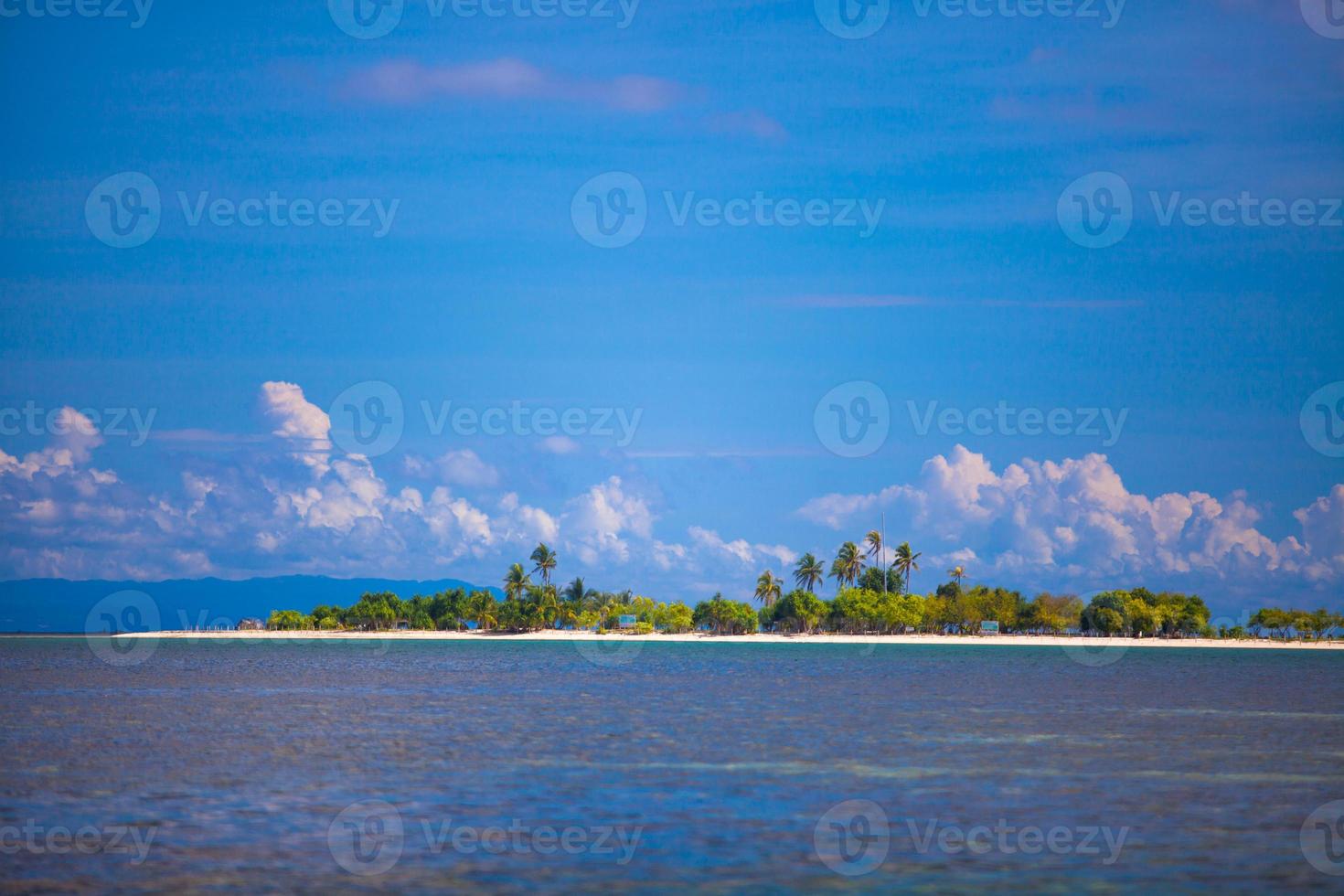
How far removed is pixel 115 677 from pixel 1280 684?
96.8m

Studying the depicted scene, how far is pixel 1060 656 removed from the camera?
581 ft

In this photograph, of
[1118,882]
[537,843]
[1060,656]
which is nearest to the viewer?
[1118,882]

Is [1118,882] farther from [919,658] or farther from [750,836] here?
[919,658]

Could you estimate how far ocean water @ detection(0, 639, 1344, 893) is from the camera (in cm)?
2806

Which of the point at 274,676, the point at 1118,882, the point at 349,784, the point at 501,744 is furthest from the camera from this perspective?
the point at 274,676

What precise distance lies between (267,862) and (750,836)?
11.2 meters

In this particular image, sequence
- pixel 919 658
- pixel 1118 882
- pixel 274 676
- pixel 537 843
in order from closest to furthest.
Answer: pixel 1118 882 < pixel 537 843 < pixel 274 676 < pixel 919 658

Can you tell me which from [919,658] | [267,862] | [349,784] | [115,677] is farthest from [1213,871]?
[919,658]

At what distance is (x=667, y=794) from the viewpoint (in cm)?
3809

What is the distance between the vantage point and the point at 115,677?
10938 cm

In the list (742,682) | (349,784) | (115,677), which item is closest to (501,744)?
(349,784)

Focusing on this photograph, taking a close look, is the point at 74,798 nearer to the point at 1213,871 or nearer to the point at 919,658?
the point at 1213,871

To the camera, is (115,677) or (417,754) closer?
(417,754)

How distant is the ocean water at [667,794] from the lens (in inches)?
1105
